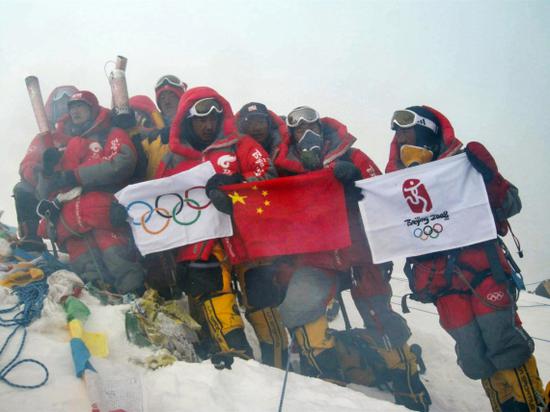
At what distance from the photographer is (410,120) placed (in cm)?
402

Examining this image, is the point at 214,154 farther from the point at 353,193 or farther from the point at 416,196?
the point at 416,196

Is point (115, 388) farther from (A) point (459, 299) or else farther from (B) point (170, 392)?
(A) point (459, 299)

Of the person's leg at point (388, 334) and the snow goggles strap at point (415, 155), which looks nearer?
the snow goggles strap at point (415, 155)

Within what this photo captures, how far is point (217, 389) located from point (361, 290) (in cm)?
221

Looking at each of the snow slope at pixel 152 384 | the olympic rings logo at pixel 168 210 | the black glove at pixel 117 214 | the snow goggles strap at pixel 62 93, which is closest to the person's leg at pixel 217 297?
the olympic rings logo at pixel 168 210

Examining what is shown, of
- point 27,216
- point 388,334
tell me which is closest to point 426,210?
point 388,334

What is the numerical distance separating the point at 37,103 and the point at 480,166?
501cm

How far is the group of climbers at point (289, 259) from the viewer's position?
3.62 meters

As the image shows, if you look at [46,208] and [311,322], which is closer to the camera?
[311,322]

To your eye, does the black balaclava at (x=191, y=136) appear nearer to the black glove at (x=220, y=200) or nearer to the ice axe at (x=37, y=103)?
the black glove at (x=220, y=200)

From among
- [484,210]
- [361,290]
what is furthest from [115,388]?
[484,210]

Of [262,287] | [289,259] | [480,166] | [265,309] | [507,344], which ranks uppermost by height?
[480,166]

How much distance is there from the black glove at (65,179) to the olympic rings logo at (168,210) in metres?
0.75

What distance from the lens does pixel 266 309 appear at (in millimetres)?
4547
